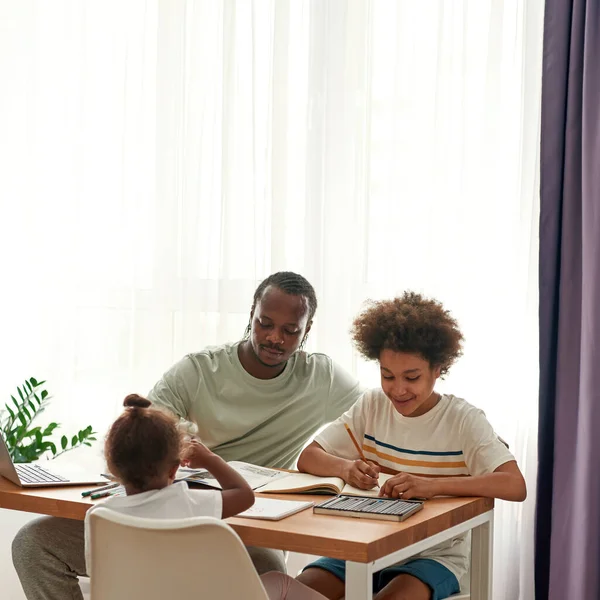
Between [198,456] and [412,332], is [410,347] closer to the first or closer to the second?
[412,332]

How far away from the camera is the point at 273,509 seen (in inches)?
70.5

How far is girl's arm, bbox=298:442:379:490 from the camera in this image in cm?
199

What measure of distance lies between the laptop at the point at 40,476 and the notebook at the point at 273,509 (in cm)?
43

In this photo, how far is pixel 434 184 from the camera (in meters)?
2.83

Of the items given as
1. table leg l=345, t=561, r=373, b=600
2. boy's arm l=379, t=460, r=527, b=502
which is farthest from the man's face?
table leg l=345, t=561, r=373, b=600

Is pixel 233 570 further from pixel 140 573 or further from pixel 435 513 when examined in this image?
pixel 435 513

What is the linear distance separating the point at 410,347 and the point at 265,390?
0.60m

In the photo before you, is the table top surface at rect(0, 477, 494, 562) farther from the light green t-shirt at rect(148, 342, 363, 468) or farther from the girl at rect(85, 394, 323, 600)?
the light green t-shirt at rect(148, 342, 363, 468)

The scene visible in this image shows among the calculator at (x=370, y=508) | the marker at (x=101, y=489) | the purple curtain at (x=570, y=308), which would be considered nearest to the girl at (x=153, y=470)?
the calculator at (x=370, y=508)

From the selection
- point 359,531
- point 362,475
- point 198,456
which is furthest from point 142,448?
point 362,475

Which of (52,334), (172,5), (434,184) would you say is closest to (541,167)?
(434,184)

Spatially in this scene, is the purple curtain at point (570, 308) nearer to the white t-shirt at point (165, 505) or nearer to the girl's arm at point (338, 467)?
the girl's arm at point (338, 467)

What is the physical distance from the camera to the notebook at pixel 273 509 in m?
1.73

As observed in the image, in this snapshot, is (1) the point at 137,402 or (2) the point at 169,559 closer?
(2) the point at 169,559
